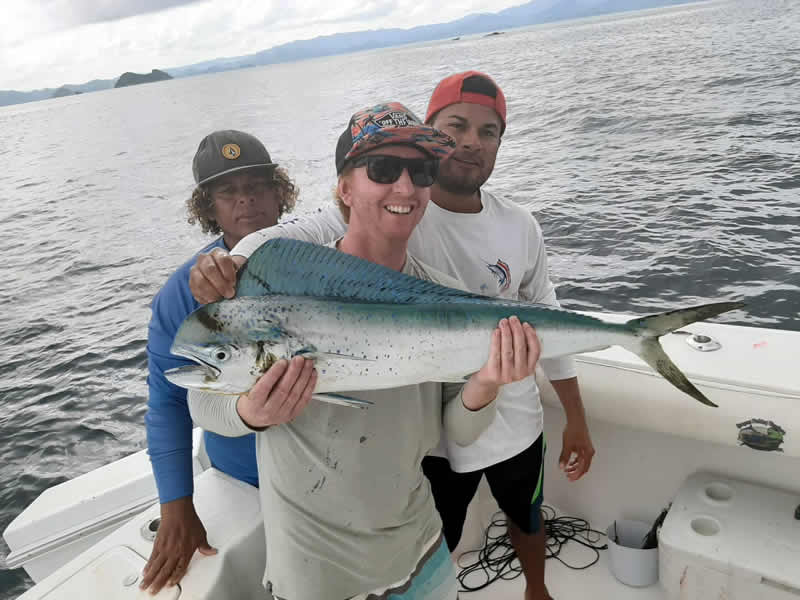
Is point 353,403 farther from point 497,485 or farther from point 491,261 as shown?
point 497,485

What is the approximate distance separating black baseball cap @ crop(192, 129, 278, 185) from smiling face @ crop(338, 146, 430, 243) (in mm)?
906

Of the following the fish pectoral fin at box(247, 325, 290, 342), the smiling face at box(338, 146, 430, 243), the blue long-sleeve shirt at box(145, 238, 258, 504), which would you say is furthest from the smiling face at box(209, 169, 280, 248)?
the fish pectoral fin at box(247, 325, 290, 342)

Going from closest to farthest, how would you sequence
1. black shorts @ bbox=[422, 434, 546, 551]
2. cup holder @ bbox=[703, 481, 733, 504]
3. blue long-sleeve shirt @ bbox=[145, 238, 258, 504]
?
blue long-sleeve shirt @ bbox=[145, 238, 258, 504] → black shorts @ bbox=[422, 434, 546, 551] → cup holder @ bbox=[703, 481, 733, 504]

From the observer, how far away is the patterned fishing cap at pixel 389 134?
1.55m

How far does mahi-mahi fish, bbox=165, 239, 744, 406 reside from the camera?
52.8 inches

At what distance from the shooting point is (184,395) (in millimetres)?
1920

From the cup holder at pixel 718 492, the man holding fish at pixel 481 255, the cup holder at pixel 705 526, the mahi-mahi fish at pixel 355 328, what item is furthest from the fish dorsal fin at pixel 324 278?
the cup holder at pixel 718 492

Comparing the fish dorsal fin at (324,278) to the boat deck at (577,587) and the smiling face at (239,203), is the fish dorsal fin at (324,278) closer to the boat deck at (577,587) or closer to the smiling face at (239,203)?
the smiling face at (239,203)

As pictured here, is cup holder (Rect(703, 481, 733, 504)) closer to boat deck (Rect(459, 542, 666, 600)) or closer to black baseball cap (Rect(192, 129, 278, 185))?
boat deck (Rect(459, 542, 666, 600))

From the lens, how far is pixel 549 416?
10.2ft

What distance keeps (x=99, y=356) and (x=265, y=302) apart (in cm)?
874

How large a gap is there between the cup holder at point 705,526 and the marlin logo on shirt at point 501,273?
1.43 m

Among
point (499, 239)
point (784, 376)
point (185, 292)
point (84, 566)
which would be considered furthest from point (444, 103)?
point (84, 566)

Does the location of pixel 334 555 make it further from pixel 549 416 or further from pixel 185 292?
pixel 549 416
